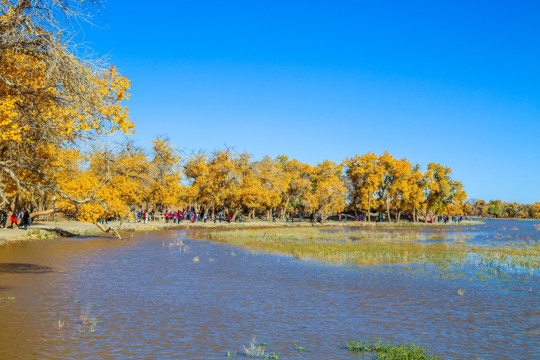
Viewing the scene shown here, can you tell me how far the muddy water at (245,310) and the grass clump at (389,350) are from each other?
1.20 feet

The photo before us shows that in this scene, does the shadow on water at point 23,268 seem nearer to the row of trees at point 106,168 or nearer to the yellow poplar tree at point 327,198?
the row of trees at point 106,168

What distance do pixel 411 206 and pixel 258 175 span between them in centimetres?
3764

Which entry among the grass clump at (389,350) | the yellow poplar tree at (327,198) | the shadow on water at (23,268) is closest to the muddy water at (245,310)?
the shadow on water at (23,268)

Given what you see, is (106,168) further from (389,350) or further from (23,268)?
(389,350)

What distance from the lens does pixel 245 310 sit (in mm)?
13438

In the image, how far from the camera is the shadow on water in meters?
18.9

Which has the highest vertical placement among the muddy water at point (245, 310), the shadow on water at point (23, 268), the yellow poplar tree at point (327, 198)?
the yellow poplar tree at point (327, 198)

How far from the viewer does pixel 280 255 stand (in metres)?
27.7

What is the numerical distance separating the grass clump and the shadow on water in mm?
14592

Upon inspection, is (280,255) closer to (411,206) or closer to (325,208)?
(325,208)

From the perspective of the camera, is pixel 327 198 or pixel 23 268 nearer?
pixel 23 268

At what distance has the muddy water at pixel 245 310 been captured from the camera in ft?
33.0

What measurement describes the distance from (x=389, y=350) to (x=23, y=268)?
16920 millimetres

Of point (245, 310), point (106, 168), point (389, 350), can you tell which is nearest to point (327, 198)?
point (106, 168)
